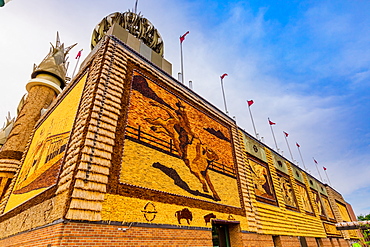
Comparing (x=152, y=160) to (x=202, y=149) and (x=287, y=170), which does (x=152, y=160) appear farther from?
(x=287, y=170)

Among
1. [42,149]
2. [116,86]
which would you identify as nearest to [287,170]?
[116,86]

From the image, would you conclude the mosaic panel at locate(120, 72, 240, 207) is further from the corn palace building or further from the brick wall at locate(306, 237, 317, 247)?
the brick wall at locate(306, 237, 317, 247)

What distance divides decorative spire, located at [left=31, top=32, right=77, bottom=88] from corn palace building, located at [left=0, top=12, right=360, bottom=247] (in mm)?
5840

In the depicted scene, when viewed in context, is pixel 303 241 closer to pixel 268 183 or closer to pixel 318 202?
pixel 268 183

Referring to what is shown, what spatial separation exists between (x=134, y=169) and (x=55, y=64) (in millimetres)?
20079

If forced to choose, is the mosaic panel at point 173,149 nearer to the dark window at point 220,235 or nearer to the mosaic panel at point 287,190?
the dark window at point 220,235

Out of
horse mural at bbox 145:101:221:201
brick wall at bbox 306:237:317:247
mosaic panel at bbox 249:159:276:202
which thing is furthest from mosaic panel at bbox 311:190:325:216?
horse mural at bbox 145:101:221:201

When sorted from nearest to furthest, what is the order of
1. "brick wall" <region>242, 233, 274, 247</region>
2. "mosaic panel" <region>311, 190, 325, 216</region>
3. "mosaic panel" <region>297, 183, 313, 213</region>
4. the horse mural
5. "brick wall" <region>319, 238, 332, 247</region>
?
the horse mural
"brick wall" <region>242, 233, 274, 247</region>
"mosaic panel" <region>297, 183, 313, 213</region>
"brick wall" <region>319, 238, 332, 247</region>
"mosaic panel" <region>311, 190, 325, 216</region>

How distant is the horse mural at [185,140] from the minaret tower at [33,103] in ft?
39.4

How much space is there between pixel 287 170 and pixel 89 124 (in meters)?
22.1

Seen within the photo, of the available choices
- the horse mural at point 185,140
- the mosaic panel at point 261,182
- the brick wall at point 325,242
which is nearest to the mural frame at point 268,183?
the mosaic panel at point 261,182

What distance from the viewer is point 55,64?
22.8 meters

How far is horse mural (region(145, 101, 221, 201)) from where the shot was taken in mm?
10925

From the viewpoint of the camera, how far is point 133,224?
757cm
